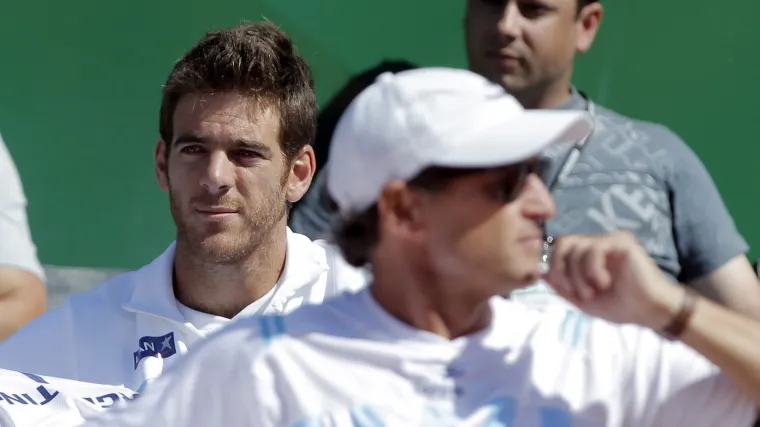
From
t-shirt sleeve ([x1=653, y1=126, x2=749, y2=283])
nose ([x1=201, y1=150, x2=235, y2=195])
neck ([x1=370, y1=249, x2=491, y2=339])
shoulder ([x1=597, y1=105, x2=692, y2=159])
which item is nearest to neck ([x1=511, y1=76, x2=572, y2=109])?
shoulder ([x1=597, y1=105, x2=692, y2=159])

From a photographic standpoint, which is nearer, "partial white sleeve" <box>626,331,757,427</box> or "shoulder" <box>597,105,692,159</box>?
"partial white sleeve" <box>626,331,757,427</box>

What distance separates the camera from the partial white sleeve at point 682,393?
162 cm

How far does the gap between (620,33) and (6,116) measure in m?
1.87

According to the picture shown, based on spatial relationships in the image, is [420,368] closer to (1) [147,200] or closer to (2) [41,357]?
(2) [41,357]

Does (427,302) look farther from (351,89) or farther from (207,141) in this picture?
(351,89)

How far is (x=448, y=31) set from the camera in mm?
3619

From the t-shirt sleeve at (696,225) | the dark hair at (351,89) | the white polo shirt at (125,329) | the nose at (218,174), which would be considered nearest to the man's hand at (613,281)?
the white polo shirt at (125,329)

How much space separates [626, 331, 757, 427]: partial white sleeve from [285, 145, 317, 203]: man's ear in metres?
→ 1.28

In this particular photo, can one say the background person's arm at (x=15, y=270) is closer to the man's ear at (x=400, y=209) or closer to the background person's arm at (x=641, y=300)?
the man's ear at (x=400, y=209)

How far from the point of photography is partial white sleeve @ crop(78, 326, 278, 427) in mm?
1598

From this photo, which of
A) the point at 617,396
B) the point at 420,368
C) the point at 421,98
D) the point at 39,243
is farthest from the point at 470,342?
the point at 39,243

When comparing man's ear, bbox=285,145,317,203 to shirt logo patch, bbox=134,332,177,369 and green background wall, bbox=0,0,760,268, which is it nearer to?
shirt logo patch, bbox=134,332,177,369

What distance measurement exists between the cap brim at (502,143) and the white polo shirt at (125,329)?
91 cm

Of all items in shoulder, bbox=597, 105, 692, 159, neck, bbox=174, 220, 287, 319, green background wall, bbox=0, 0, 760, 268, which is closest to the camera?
neck, bbox=174, 220, 287, 319
